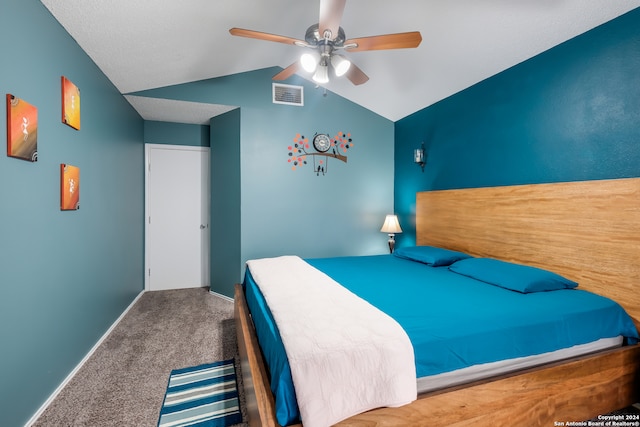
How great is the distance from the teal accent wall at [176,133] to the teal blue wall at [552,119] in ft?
10.7

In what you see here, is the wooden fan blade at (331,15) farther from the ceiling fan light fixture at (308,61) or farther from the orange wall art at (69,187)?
the orange wall art at (69,187)

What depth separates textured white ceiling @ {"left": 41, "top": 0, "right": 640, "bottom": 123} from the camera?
2.09 meters

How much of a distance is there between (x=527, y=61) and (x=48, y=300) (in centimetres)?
399

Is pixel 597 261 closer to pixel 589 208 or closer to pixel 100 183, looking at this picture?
pixel 589 208

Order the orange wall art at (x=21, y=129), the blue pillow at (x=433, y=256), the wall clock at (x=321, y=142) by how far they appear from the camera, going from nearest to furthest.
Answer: the orange wall art at (x=21, y=129) → the blue pillow at (x=433, y=256) → the wall clock at (x=321, y=142)

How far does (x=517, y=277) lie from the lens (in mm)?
2049

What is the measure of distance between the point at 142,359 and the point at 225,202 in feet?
6.88

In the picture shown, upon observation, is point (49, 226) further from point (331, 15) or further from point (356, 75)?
point (356, 75)

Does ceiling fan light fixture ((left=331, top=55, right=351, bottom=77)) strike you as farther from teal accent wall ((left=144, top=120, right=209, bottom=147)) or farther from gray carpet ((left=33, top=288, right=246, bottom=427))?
teal accent wall ((left=144, top=120, right=209, bottom=147))

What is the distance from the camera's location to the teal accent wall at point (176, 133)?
13.9 ft

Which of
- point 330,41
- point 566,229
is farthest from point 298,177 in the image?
point 566,229

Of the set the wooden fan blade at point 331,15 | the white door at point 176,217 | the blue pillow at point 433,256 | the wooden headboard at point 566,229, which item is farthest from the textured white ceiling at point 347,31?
the blue pillow at point 433,256

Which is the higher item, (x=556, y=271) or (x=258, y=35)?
(x=258, y=35)

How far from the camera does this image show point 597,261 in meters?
1.99
